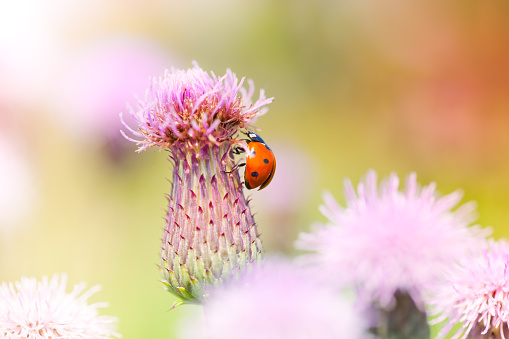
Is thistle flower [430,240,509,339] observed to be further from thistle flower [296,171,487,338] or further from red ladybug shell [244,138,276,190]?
red ladybug shell [244,138,276,190]

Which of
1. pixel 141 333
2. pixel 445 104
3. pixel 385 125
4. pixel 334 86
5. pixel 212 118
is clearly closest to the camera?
pixel 212 118

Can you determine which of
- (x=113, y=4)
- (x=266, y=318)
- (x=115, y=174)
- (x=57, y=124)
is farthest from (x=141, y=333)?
(x=113, y=4)

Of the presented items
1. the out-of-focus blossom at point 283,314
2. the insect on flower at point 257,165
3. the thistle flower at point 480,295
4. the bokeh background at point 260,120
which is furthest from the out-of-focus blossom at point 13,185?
the out-of-focus blossom at point 283,314

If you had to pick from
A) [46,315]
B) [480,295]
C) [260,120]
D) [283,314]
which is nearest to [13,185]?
[46,315]

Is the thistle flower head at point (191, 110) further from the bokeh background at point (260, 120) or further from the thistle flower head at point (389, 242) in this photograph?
the bokeh background at point (260, 120)

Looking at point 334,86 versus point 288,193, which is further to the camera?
point 334,86

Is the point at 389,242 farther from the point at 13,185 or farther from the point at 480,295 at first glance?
the point at 13,185

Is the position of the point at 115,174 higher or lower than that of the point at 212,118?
higher

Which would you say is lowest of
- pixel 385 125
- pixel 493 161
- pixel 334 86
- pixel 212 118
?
pixel 212 118

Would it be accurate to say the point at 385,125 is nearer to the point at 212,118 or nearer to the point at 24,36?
the point at 24,36
